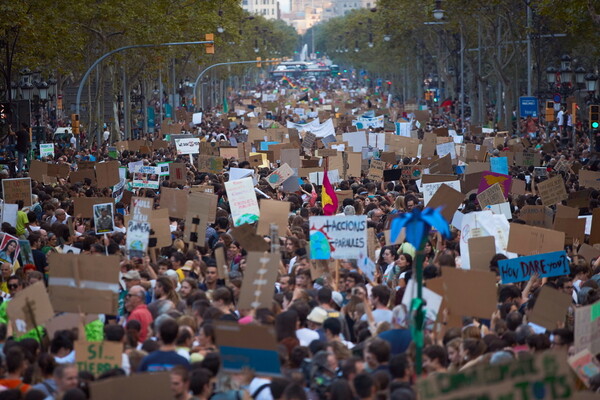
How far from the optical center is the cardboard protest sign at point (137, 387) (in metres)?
7.18

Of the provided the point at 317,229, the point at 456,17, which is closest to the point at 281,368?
the point at 317,229

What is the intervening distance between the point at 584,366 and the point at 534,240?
17.1 ft

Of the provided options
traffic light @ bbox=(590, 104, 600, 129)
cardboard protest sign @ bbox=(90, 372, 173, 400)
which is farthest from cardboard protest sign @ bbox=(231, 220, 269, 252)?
traffic light @ bbox=(590, 104, 600, 129)

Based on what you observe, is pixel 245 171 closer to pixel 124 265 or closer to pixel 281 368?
pixel 124 265

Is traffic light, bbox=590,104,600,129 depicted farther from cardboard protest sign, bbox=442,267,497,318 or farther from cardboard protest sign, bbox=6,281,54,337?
cardboard protest sign, bbox=6,281,54,337

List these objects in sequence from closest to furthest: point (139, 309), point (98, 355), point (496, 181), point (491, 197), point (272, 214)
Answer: point (98, 355)
point (139, 309)
point (272, 214)
point (491, 197)
point (496, 181)

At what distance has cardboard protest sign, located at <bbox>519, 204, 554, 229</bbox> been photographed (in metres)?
16.8

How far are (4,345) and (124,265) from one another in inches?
156

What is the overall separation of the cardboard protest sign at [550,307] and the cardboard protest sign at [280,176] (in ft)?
39.9

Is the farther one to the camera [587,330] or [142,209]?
[142,209]

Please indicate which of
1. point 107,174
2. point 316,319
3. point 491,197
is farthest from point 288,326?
point 107,174

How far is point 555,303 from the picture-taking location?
10367 millimetres

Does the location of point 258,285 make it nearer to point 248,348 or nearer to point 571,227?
point 248,348

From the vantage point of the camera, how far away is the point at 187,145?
30.8m
